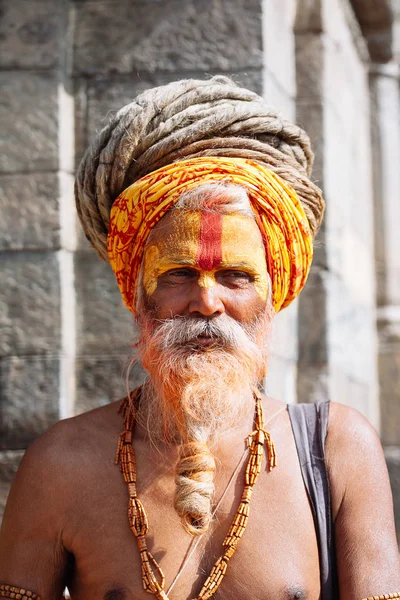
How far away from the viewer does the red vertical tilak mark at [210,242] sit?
274 centimetres

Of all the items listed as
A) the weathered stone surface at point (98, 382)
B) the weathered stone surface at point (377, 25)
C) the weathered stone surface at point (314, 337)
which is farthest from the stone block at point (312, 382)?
the weathered stone surface at point (377, 25)

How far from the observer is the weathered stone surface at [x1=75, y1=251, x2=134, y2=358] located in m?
3.86

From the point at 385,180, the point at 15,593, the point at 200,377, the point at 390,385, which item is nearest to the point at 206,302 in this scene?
the point at 200,377

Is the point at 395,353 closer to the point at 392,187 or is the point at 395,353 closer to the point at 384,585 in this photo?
the point at 392,187

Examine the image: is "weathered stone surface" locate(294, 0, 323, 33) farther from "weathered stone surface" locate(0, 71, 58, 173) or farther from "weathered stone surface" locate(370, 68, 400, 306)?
"weathered stone surface" locate(0, 71, 58, 173)

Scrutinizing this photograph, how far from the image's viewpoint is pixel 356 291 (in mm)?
4922

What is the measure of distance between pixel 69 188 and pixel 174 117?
1.04 m

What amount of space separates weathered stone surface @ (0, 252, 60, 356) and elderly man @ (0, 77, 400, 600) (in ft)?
2.89

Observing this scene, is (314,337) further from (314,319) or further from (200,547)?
(200,547)

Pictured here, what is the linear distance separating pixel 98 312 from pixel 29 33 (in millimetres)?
1209

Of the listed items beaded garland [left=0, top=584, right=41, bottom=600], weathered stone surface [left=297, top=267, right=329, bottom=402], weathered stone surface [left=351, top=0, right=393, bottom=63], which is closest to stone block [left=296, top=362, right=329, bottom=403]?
weathered stone surface [left=297, top=267, right=329, bottom=402]

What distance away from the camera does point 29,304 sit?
3.80 metres

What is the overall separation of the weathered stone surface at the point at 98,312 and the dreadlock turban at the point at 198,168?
79 centimetres

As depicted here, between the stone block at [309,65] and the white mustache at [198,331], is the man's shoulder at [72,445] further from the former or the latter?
the stone block at [309,65]
